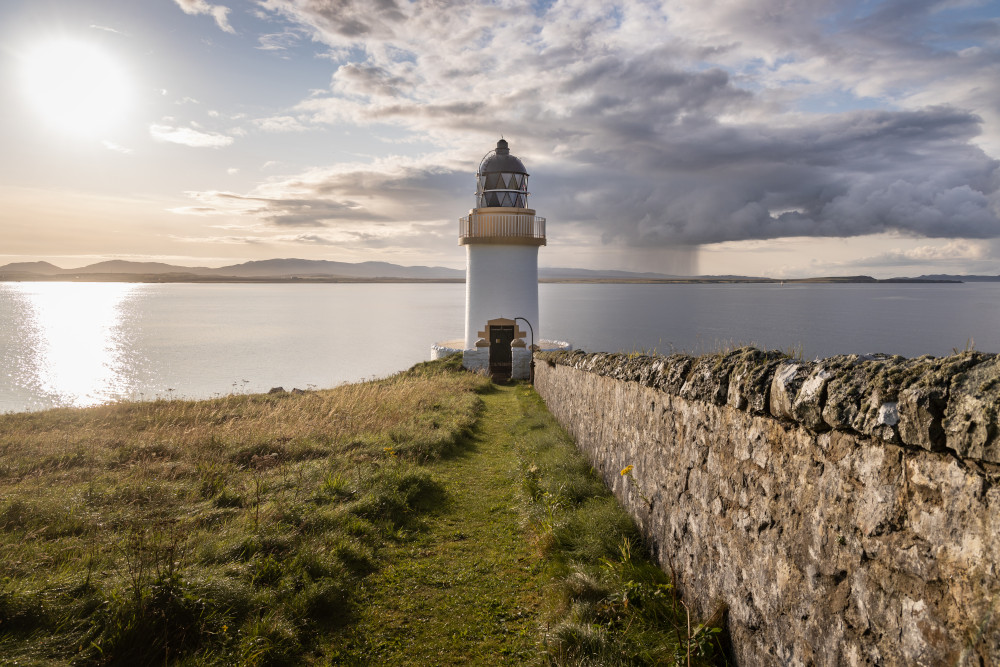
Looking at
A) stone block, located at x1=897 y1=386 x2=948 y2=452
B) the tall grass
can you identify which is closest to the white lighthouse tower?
the tall grass

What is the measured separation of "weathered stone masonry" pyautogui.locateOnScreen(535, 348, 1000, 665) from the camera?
5.94 ft

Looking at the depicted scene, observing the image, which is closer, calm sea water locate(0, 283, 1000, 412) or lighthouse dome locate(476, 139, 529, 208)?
lighthouse dome locate(476, 139, 529, 208)

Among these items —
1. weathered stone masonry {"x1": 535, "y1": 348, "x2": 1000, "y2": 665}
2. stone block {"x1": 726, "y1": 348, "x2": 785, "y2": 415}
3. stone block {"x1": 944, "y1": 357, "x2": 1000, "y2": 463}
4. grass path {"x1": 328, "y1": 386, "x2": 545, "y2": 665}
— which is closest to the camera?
stone block {"x1": 944, "y1": 357, "x2": 1000, "y2": 463}

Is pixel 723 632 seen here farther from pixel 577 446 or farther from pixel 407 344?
pixel 407 344

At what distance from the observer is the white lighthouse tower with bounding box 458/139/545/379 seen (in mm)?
22203

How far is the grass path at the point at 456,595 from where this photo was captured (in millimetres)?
4102

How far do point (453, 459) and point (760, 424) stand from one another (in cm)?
682

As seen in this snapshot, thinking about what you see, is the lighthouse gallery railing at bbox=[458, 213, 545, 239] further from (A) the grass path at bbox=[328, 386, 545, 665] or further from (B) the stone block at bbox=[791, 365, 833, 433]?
(B) the stone block at bbox=[791, 365, 833, 433]

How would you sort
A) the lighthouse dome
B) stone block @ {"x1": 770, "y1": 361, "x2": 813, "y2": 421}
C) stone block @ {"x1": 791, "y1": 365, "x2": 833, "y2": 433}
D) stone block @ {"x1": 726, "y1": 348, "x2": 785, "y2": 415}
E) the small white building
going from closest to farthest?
stone block @ {"x1": 791, "y1": 365, "x2": 833, "y2": 433} < stone block @ {"x1": 770, "y1": 361, "x2": 813, "y2": 421} < stone block @ {"x1": 726, "y1": 348, "x2": 785, "y2": 415} < the small white building < the lighthouse dome

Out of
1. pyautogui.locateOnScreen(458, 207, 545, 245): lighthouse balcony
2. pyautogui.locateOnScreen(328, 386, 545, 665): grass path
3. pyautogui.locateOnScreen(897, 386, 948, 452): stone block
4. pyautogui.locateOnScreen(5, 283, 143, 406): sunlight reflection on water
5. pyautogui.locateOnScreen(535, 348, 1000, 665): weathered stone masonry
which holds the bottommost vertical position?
pyautogui.locateOnScreen(5, 283, 143, 406): sunlight reflection on water

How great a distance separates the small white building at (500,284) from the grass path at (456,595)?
49.1 ft

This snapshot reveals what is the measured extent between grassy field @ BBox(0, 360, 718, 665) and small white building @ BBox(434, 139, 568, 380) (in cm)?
1288

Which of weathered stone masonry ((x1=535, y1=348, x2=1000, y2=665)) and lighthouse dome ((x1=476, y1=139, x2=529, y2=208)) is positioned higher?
lighthouse dome ((x1=476, y1=139, x2=529, y2=208))

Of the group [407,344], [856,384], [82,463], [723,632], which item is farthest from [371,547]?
[407,344]
